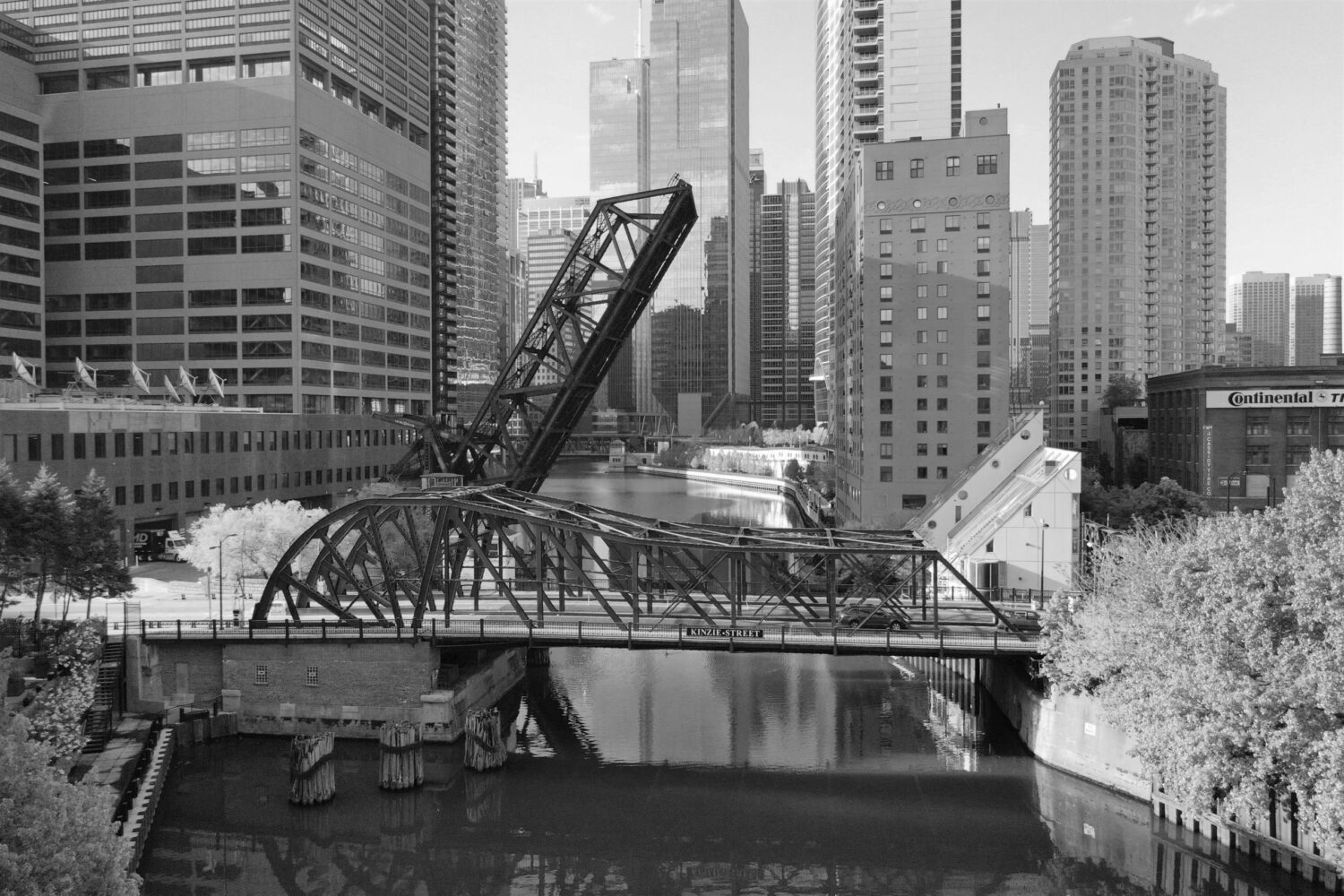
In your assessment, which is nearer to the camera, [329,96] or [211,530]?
[211,530]

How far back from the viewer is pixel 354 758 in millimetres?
31812

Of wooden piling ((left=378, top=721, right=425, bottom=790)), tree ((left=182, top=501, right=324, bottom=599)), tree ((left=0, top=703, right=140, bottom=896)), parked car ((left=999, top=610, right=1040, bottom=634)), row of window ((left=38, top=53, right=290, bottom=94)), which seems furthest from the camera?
row of window ((left=38, top=53, right=290, bottom=94))

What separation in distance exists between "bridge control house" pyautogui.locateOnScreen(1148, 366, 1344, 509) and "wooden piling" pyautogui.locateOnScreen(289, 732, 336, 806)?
49.8 meters

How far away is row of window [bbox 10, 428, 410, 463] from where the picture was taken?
48031mm

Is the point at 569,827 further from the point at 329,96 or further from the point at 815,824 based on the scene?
the point at 329,96

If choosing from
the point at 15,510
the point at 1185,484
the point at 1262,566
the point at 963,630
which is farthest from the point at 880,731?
the point at 1185,484

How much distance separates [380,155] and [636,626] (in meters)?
66.4

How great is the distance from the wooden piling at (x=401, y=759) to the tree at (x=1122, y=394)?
96596 mm

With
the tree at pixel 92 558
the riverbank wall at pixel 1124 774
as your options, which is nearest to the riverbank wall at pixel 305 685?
the tree at pixel 92 558

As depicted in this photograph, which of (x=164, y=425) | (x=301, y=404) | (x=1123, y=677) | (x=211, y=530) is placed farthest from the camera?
(x=301, y=404)

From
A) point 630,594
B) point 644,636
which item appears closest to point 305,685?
point 630,594

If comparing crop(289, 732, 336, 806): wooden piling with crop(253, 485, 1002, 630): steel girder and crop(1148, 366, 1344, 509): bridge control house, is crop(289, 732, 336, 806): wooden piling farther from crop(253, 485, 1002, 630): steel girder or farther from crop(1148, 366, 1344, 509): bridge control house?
crop(1148, 366, 1344, 509): bridge control house

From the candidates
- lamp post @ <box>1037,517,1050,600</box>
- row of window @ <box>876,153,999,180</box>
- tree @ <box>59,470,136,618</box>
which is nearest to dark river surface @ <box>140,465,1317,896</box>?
lamp post @ <box>1037,517,1050,600</box>

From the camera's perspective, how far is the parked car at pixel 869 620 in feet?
107
